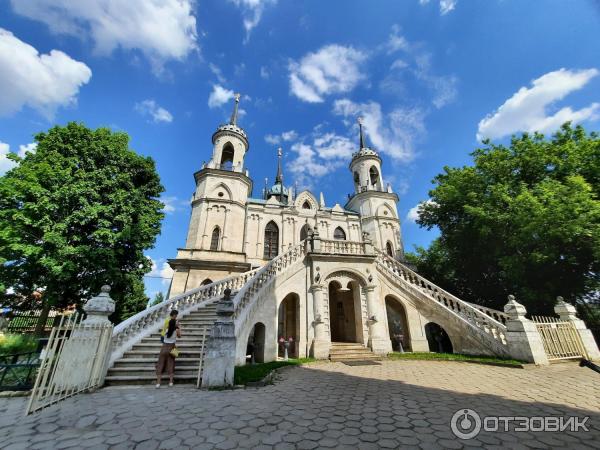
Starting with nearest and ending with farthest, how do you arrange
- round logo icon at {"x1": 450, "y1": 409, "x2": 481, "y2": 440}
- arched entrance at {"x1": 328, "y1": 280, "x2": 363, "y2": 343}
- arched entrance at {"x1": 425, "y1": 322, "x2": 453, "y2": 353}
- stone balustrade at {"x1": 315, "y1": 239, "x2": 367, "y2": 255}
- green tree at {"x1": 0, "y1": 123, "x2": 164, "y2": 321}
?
round logo icon at {"x1": 450, "y1": 409, "x2": 481, "y2": 440} < green tree at {"x1": 0, "y1": 123, "x2": 164, "y2": 321} < stone balustrade at {"x1": 315, "y1": 239, "x2": 367, "y2": 255} < arched entrance at {"x1": 328, "y1": 280, "x2": 363, "y2": 343} < arched entrance at {"x1": 425, "y1": 322, "x2": 453, "y2": 353}

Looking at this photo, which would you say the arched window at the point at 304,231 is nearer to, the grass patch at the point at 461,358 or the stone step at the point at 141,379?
the grass patch at the point at 461,358

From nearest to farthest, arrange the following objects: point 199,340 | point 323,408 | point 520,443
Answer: point 520,443, point 323,408, point 199,340

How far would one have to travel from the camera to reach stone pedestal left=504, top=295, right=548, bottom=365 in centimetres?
936

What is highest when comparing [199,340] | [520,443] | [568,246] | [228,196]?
[228,196]

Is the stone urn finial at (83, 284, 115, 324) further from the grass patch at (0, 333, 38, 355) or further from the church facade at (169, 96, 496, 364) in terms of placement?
the grass patch at (0, 333, 38, 355)

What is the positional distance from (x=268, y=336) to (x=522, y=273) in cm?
1427

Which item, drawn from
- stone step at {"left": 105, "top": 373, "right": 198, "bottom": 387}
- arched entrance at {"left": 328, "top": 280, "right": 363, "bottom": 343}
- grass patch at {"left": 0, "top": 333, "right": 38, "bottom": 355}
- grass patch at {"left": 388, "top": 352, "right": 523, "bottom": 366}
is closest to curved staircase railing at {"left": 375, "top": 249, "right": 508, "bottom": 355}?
grass patch at {"left": 388, "top": 352, "right": 523, "bottom": 366}

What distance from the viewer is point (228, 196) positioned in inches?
885

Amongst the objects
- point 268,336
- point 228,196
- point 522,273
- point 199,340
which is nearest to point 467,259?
point 522,273

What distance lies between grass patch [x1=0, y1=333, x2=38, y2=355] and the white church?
16.1 ft

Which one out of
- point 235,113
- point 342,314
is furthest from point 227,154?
point 342,314

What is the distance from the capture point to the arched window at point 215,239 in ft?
67.7

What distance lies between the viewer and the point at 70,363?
5.47 metres

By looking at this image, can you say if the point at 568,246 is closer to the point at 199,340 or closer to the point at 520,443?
the point at 520,443
